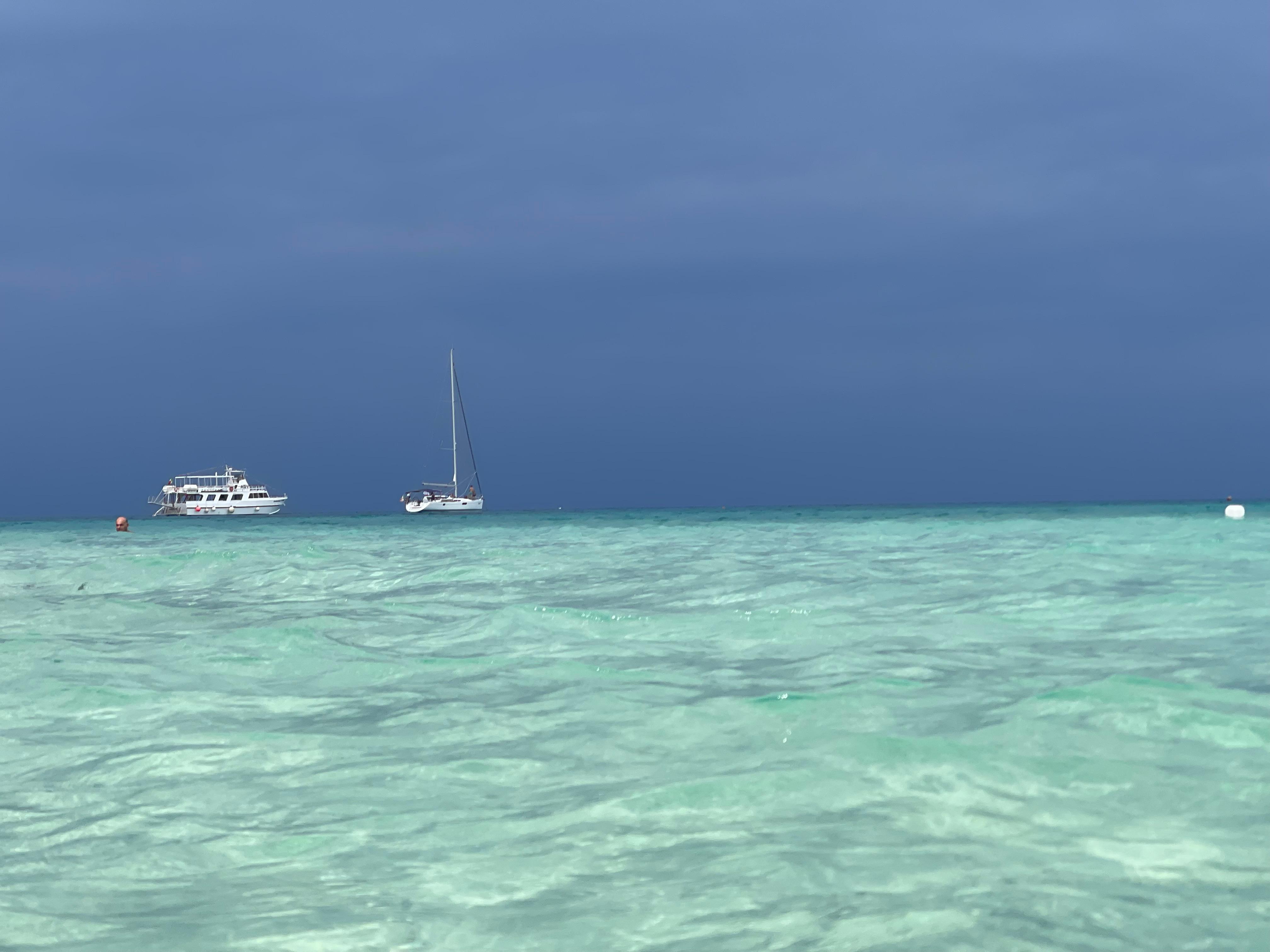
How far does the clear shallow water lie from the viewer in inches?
Result: 149

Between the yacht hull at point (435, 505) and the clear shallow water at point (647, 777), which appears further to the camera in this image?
the yacht hull at point (435, 505)

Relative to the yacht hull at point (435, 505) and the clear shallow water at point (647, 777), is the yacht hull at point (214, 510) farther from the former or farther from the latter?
the clear shallow water at point (647, 777)

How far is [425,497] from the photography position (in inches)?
3479

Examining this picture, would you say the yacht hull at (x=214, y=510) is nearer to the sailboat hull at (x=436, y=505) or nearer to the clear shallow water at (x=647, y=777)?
the sailboat hull at (x=436, y=505)

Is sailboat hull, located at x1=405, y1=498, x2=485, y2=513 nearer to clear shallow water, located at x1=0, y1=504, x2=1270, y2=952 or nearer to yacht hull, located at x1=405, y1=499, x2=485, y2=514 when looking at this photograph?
yacht hull, located at x1=405, y1=499, x2=485, y2=514

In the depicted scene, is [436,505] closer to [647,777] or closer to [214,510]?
[214,510]

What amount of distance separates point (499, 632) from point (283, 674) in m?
2.80

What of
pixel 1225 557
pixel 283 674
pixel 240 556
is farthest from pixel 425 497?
pixel 283 674

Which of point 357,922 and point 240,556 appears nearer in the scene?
point 357,922

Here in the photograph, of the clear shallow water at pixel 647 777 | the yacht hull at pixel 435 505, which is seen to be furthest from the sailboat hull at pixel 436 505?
the clear shallow water at pixel 647 777

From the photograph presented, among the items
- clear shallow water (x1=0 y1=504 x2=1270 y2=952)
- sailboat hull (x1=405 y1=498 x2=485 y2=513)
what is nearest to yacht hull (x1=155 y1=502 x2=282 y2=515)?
sailboat hull (x1=405 y1=498 x2=485 y2=513)

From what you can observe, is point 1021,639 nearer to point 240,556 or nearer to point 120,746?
point 120,746

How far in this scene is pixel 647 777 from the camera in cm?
560

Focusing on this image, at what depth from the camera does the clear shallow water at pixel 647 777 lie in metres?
3.78
